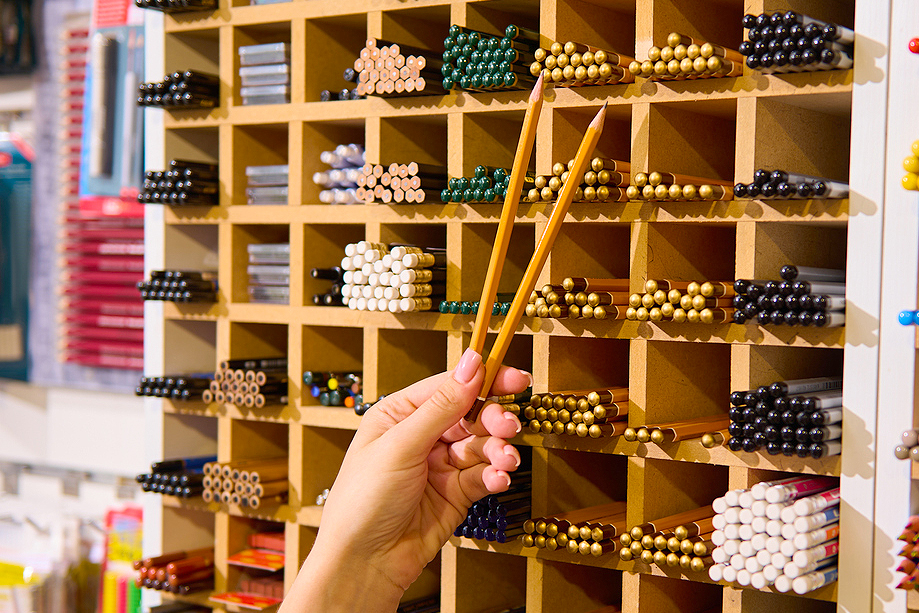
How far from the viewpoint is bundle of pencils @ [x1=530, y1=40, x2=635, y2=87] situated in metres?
1.54

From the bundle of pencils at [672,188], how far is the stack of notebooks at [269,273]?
0.79 metres

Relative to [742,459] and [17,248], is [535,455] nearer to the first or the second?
[742,459]

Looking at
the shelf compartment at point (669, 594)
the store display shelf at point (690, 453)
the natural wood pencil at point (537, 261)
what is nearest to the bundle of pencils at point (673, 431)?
the store display shelf at point (690, 453)

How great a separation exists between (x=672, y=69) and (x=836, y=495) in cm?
69

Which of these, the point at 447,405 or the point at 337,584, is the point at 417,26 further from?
the point at 337,584

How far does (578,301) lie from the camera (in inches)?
62.2

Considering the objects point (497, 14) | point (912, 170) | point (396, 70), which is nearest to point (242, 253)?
point (396, 70)

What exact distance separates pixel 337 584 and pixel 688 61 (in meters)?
0.92

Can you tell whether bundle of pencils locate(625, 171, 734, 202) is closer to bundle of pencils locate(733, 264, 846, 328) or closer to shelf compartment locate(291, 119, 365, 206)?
bundle of pencils locate(733, 264, 846, 328)

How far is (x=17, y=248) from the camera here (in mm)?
3229

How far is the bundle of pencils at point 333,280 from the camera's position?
1916 millimetres

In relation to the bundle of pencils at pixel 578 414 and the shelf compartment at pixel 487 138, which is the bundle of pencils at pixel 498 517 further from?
the shelf compartment at pixel 487 138

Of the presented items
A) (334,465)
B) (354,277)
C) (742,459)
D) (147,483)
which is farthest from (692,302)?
(147,483)

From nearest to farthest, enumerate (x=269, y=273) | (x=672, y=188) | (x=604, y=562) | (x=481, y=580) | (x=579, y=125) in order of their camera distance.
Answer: (x=672, y=188) → (x=604, y=562) → (x=579, y=125) → (x=481, y=580) → (x=269, y=273)
